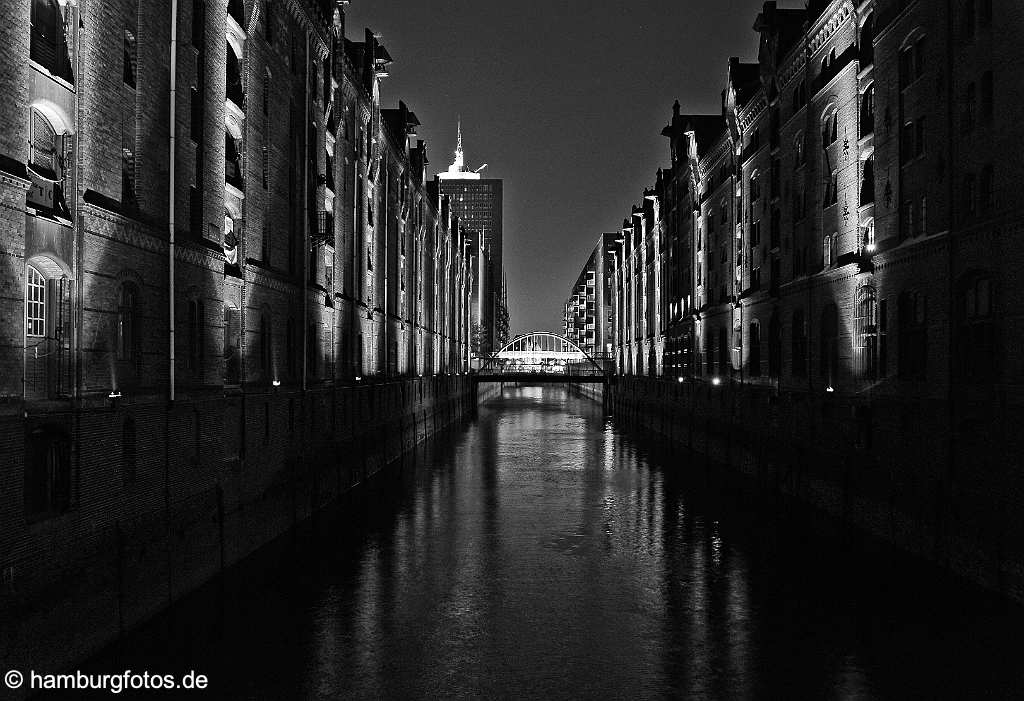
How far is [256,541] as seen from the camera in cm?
2403

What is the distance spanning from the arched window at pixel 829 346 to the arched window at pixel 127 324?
79.8ft

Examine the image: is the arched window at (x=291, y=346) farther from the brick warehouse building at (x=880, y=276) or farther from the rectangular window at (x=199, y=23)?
the brick warehouse building at (x=880, y=276)

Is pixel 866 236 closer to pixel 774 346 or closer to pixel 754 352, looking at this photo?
pixel 774 346

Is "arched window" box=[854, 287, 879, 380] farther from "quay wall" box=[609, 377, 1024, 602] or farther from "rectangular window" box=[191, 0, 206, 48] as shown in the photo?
"rectangular window" box=[191, 0, 206, 48]

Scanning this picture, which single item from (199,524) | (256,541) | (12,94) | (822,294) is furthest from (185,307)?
(822,294)

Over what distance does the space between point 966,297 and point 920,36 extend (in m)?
7.93

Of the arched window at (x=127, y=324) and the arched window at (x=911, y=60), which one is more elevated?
the arched window at (x=911, y=60)

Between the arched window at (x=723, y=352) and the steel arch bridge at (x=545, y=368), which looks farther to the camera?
the steel arch bridge at (x=545, y=368)

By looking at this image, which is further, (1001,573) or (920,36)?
(920,36)

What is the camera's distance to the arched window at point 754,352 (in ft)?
155

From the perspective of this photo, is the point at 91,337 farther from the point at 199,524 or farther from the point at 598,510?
the point at 598,510

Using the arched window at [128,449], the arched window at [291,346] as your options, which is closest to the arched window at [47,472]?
the arched window at [128,449]

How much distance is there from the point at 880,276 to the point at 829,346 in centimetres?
598

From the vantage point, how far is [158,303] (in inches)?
760
